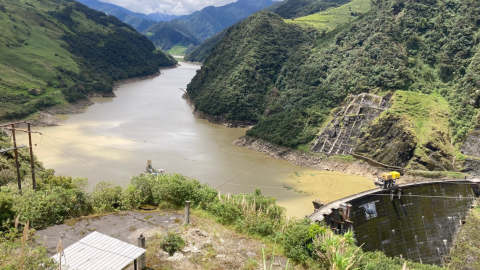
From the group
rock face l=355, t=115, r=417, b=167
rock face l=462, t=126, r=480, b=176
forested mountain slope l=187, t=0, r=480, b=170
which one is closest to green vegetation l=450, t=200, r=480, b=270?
rock face l=462, t=126, r=480, b=176

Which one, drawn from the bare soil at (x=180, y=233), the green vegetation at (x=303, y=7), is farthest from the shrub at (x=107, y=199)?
the green vegetation at (x=303, y=7)

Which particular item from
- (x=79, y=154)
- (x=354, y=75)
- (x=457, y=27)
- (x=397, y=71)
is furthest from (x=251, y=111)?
(x=457, y=27)

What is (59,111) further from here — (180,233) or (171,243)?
(171,243)

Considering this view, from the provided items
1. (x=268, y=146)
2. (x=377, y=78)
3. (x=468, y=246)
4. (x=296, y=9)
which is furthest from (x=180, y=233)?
(x=296, y=9)

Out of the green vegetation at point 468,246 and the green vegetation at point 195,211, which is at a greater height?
the green vegetation at point 195,211

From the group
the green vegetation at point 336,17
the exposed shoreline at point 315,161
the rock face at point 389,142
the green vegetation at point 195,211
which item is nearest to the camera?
the green vegetation at point 195,211

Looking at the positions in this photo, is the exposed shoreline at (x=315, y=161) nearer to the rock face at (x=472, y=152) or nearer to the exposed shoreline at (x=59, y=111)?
the rock face at (x=472, y=152)

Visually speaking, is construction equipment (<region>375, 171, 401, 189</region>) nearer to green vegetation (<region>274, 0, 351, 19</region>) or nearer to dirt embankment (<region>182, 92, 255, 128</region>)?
dirt embankment (<region>182, 92, 255, 128</region>)
